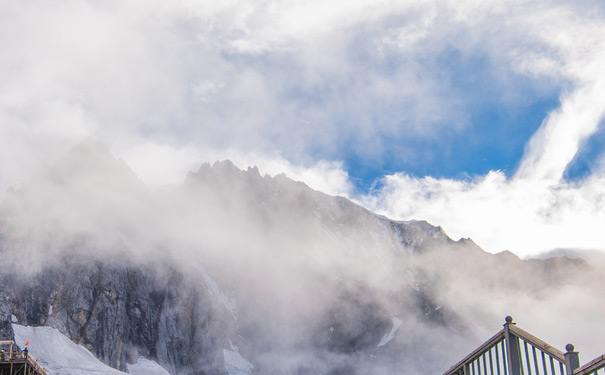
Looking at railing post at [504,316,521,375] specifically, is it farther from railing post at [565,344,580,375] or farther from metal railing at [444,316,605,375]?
railing post at [565,344,580,375]

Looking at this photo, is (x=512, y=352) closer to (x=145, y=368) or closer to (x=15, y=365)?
(x=15, y=365)

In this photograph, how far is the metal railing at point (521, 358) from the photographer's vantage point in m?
17.8

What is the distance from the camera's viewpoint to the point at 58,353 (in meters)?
129

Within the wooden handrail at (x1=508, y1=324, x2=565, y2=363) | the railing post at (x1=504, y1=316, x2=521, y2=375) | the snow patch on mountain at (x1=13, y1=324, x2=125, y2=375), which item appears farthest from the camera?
the snow patch on mountain at (x1=13, y1=324, x2=125, y2=375)

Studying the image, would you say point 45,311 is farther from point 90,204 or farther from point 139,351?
point 90,204

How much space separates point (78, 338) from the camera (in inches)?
5556

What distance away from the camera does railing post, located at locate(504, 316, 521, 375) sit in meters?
20.5

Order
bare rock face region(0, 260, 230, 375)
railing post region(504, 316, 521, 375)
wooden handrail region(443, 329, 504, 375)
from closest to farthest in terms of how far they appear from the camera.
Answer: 1. railing post region(504, 316, 521, 375)
2. wooden handrail region(443, 329, 504, 375)
3. bare rock face region(0, 260, 230, 375)

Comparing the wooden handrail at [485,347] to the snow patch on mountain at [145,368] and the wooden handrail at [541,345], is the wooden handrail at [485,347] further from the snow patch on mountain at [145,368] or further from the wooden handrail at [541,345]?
the snow patch on mountain at [145,368]

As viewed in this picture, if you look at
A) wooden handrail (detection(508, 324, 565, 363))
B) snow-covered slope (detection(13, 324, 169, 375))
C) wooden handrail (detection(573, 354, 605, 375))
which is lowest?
wooden handrail (detection(573, 354, 605, 375))

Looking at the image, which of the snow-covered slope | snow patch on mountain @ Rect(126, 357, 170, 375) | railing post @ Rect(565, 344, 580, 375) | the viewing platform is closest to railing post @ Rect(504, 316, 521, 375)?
railing post @ Rect(565, 344, 580, 375)

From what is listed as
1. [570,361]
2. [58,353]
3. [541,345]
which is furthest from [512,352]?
[58,353]

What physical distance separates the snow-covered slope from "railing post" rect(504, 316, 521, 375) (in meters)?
103

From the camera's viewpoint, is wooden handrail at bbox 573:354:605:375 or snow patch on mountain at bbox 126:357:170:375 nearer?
wooden handrail at bbox 573:354:605:375
